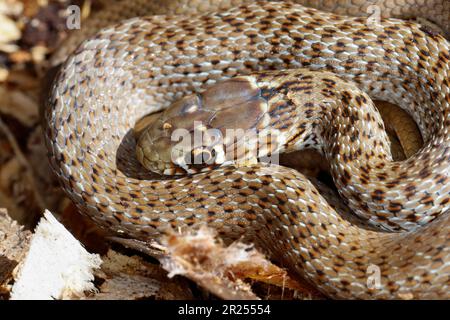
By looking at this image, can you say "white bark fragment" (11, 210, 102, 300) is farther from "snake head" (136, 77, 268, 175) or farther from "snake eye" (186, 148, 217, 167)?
"snake eye" (186, 148, 217, 167)

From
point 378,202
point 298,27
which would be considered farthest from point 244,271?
point 298,27

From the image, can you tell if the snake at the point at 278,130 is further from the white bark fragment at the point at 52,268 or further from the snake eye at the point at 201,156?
the white bark fragment at the point at 52,268

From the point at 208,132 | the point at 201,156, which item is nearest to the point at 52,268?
the point at 201,156

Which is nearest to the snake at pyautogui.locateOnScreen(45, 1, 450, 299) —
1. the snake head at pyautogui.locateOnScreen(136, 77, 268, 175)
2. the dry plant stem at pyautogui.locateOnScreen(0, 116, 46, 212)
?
the snake head at pyautogui.locateOnScreen(136, 77, 268, 175)

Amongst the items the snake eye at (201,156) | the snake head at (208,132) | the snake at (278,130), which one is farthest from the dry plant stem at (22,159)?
the snake eye at (201,156)

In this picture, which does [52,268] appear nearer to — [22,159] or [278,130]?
[278,130]

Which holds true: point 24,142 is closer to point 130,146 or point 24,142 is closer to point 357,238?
point 130,146

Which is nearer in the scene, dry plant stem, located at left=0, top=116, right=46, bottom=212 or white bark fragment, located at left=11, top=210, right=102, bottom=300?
white bark fragment, located at left=11, top=210, right=102, bottom=300
